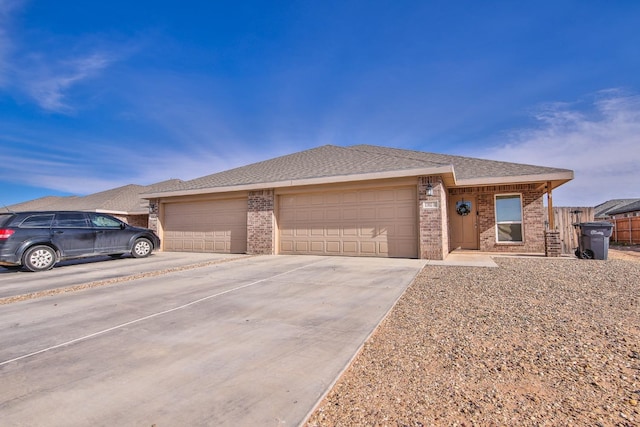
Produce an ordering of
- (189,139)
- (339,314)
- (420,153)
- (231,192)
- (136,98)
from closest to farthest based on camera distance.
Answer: (339,314), (231,192), (136,98), (420,153), (189,139)

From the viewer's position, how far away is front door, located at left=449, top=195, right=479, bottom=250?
12.1m

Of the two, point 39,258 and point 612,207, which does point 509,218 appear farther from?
point 612,207

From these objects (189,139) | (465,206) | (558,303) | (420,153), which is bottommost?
(558,303)

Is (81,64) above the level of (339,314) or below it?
above

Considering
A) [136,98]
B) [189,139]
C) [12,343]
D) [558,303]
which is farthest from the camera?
[189,139]

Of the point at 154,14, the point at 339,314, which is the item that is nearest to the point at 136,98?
the point at 154,14

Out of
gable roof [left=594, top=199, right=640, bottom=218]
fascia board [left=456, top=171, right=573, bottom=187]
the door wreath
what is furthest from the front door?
gable roof [left=594, top=199, right=640, bottom=218]

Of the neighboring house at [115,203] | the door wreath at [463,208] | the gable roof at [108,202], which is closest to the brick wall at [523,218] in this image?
the door wreath at [463,208]

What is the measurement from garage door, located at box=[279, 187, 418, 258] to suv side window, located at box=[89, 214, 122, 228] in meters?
5.24

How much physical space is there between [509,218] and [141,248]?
44.1ft

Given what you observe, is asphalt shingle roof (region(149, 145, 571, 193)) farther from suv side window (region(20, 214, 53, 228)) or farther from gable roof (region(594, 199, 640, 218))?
gable roof (region(594, 199, 640, 218))

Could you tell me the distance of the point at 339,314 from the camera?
384cm

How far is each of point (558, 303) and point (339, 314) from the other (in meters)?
3.16

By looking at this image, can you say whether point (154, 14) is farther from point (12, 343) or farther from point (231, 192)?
point (12, 343)
